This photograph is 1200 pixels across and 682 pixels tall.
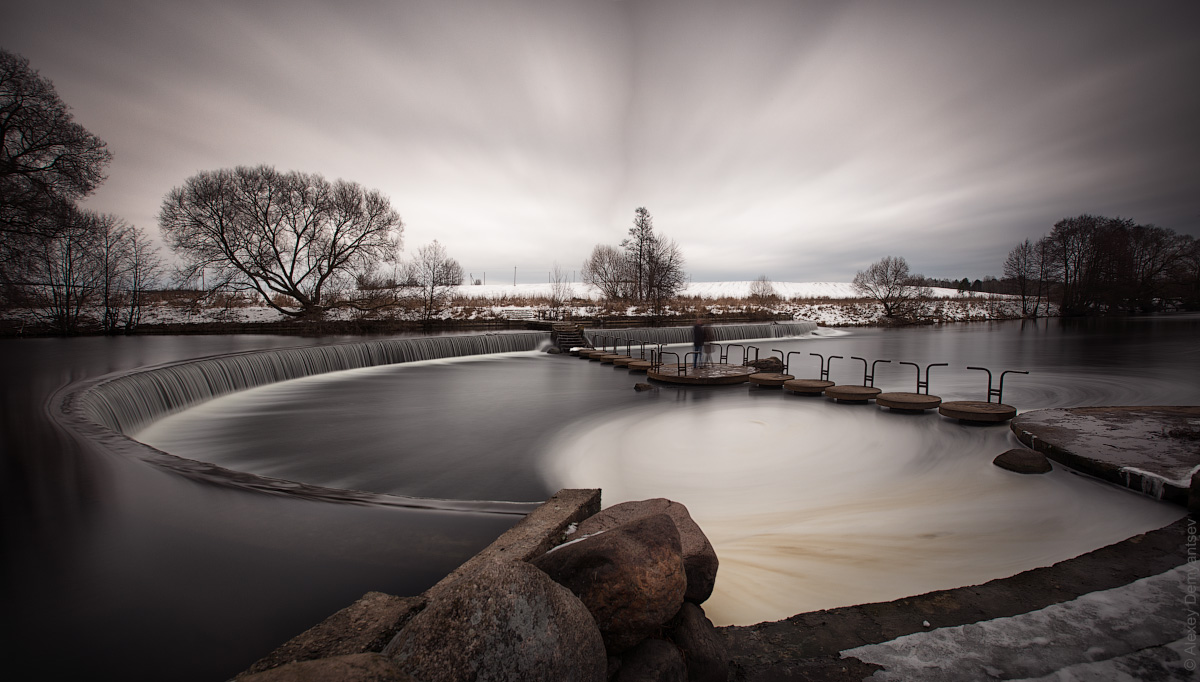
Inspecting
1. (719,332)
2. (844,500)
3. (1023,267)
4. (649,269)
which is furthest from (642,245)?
(1023,267)

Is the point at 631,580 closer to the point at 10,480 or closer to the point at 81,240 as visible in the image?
the point at 10,480

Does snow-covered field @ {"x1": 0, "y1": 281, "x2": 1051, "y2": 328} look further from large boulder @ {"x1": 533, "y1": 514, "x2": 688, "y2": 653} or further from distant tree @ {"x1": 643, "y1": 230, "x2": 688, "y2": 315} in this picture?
large boulder @ {"x1": 533, "y1": 514, "x2": 688, "y2": 653}

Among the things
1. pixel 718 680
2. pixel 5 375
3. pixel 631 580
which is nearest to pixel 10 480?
pixel 631 580

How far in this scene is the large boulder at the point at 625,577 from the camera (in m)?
2.34

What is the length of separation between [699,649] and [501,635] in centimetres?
130

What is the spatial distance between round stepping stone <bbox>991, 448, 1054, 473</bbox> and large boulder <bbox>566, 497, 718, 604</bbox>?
238 inches

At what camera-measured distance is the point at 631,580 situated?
7.75 ft

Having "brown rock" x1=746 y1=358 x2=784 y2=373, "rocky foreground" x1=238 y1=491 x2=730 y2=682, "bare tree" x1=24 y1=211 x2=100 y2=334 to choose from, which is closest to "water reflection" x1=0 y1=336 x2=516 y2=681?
"rocky foreground" x1=238 y1=491 x2=730 y2=682

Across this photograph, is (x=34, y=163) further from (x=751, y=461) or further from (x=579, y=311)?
(x=579, y=311)

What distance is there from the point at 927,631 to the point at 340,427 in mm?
10263

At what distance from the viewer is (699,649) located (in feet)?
8.20

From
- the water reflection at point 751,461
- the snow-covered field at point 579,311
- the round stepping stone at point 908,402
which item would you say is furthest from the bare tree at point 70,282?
the round stepping stone at point 908,402

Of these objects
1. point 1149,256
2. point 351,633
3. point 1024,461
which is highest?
point 1149,256

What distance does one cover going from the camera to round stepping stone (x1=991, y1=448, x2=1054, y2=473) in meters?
6.39
